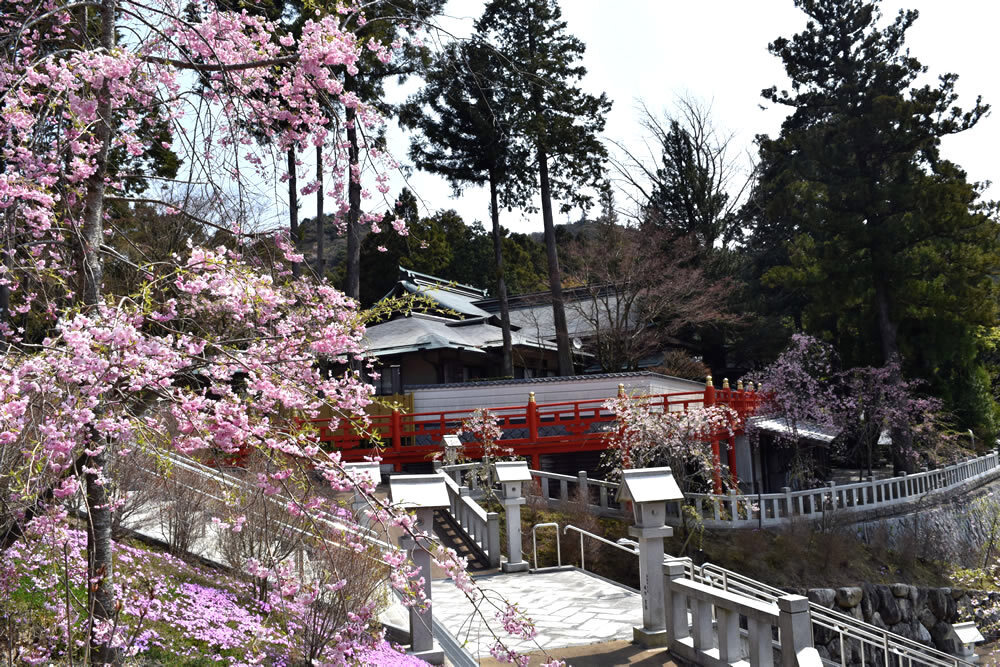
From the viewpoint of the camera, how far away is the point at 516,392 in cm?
2361

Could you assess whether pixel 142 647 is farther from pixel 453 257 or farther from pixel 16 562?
pixel 453 257

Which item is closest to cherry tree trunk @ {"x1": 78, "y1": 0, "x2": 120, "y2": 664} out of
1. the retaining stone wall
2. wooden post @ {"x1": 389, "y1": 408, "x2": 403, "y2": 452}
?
the retaining stone wall

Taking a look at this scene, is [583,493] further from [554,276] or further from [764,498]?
[554,276]

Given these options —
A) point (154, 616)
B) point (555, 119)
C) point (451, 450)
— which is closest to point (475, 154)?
point (555, 119)

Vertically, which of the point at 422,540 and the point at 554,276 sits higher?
the point at 554,276

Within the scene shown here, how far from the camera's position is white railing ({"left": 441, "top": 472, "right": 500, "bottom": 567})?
1285 centimetres

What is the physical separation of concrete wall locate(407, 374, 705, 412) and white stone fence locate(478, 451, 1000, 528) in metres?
3.21

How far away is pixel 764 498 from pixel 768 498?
29 cm

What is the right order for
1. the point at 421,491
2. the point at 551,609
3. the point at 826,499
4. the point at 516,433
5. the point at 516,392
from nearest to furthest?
the point at 421,491 < the point at 551,609 < the point at 826,499 < the point at 516,433 < the point at 516,392

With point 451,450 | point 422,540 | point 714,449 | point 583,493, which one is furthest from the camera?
point 714,449

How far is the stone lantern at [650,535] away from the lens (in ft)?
27.4

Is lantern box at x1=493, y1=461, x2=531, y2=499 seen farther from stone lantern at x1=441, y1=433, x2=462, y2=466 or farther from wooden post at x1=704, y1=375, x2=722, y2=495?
wooden post at x1=704, y1=375, x2=722, y2=495

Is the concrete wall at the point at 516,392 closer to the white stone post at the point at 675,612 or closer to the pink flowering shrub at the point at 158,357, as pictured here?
the white stone post at the point at 675,612

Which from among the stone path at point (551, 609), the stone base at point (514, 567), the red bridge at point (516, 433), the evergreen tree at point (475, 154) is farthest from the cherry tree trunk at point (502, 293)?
the stone path at point (551, 609)
